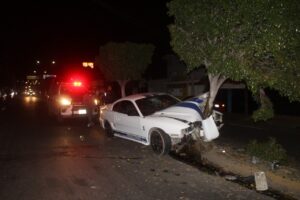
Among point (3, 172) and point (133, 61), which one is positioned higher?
point (133, 61)

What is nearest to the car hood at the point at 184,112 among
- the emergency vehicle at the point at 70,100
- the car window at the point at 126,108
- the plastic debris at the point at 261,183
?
the car window at the point at 126,108

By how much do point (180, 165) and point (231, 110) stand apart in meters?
19.7

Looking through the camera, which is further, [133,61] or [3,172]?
[133,61]

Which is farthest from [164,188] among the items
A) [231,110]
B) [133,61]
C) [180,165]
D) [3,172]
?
[133,61]

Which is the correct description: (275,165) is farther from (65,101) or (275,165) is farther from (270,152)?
(65,101)

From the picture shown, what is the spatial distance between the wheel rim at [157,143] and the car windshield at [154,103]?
116 centimetres

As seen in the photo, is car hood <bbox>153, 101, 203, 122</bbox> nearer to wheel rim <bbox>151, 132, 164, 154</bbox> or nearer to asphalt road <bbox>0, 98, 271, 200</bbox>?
wheel rim <bbox>151, 132, 164, 154</bbox>

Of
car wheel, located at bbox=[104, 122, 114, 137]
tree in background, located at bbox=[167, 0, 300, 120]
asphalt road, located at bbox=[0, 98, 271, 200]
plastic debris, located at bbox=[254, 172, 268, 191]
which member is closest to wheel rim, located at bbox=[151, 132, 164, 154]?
asphalt road, located at bbox=[0, 98, 271, 200]

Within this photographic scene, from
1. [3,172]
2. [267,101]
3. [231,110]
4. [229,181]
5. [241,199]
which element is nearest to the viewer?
[241,199]

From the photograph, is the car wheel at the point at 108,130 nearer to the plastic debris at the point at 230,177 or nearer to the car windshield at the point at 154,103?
the car windshield at the point at 154,103

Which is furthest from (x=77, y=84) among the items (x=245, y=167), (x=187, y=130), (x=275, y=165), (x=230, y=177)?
(x=230, y=177)

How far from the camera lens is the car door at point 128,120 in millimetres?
12969

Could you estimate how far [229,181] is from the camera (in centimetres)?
908

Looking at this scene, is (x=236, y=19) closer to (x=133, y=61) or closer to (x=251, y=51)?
(x=251, y=51)
